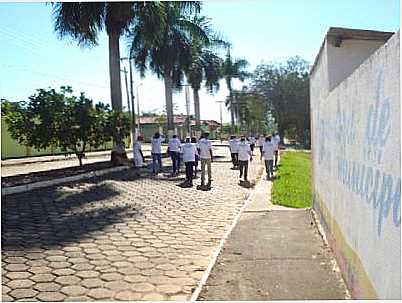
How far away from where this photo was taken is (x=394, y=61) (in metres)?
2.91

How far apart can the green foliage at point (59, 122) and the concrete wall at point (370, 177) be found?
35.1ft

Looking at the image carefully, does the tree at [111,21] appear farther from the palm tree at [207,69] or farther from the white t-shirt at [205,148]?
the palm tree at [207,69]

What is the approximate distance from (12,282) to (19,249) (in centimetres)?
139

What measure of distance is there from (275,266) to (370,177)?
235cm

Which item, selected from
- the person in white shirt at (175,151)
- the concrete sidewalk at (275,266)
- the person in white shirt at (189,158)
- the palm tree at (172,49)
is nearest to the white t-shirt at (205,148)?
the person in white shirt at (189,158)

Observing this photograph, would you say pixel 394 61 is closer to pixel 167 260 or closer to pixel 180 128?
pixel 167 260

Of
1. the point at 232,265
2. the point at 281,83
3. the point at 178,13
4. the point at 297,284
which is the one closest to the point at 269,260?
the point at 232,265

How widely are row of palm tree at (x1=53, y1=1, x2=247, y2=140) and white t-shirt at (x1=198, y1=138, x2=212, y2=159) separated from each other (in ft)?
18.1

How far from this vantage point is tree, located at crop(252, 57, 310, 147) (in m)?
58.2

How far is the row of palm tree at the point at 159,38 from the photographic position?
17.2m

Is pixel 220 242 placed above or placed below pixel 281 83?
below

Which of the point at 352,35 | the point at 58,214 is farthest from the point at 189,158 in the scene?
the point at 352,35

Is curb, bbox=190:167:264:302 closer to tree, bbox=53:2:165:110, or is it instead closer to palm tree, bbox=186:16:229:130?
tree, bbox=53:2:165:110

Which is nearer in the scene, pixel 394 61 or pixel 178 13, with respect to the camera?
pixel 394 61
